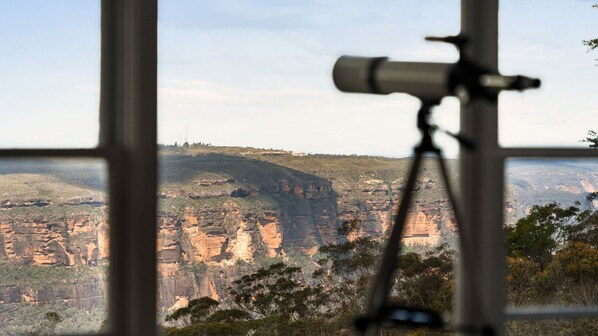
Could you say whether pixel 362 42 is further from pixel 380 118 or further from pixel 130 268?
pixel 130 268

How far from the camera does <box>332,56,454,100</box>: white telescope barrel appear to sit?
236cm

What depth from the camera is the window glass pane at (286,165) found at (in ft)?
13.0

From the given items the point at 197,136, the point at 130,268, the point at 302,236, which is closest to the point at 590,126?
the point at 302,236

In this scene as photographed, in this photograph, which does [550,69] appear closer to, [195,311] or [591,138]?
[591,138]

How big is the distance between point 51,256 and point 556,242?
2099mm

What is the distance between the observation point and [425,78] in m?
2.38

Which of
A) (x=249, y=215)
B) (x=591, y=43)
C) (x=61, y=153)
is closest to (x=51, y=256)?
(x=61, y=153)

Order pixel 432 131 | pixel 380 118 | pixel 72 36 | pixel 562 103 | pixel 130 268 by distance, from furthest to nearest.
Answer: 1. pixel 380 118
2. pixel 562 103
3. pixel 72 36
4. pixel 130 268
5. pixel 432 131

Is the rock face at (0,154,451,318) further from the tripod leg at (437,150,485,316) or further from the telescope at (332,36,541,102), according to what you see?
the tripod leg at (437,150,485,316)

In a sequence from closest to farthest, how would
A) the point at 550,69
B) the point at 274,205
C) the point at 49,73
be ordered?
the point at 49,73 < the point at 550,69 < the point at 274,205

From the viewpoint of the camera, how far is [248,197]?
4.19 meters

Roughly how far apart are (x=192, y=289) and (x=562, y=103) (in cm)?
167

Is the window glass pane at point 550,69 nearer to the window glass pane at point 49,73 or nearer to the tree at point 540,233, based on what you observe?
the tree at point 540,233

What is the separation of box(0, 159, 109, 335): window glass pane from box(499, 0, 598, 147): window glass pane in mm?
1603
